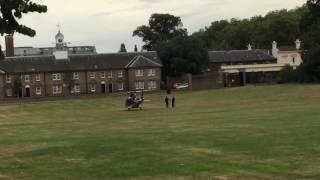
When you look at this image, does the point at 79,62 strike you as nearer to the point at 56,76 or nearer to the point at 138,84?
the point at 56,76

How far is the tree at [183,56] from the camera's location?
129500 mm

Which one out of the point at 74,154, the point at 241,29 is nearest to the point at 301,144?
the point at 74,154

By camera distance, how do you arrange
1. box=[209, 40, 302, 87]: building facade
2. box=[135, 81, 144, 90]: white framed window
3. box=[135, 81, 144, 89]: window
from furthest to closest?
box=[209, 40, 302, 87]: building facade → box=[135, 81, 144, 89]: window → box=[135, 81, 144, 90]: white framed window

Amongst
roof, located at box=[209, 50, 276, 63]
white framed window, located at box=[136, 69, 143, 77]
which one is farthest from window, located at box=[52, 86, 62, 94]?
roof, located at box=[209, 50, 276, 63]

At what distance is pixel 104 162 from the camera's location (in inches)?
697

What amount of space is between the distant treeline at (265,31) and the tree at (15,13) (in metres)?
142

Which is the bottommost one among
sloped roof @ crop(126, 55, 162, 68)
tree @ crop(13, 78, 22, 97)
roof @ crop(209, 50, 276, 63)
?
tree @ crop(13, 78, 22, 97)

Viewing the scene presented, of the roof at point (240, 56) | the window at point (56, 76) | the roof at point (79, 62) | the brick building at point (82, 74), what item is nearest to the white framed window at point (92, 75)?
A: the brick building at point (82, 74)

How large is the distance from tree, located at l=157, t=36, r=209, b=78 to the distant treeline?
110 ft

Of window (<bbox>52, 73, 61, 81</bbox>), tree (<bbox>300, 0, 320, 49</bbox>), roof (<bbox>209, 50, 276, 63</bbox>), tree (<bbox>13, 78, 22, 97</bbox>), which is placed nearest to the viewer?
tree (<bbox>300, 0, 320, 49</bbox>)

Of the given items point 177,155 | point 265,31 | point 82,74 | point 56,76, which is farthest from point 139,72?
point 177,155

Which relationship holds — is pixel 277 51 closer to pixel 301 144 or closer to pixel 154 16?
pixel 154 16

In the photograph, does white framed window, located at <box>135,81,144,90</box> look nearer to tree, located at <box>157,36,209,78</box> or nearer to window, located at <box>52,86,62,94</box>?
tree, located at <box>157,36,209,78</box>

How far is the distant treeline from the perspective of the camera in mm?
164500
